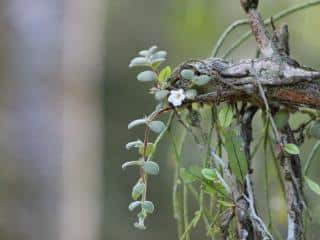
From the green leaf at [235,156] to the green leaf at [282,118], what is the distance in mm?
32

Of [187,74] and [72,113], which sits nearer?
[187,74]

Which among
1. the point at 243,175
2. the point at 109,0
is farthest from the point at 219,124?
the point at 109,0

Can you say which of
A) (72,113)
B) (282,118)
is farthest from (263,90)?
(72,113)

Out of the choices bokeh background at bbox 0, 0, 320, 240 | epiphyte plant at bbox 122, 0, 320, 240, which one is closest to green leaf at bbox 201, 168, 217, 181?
epiphyte plant at bbox 122, 0, 320, 240

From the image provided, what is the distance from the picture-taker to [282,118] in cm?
43

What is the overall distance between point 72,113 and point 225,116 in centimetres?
146

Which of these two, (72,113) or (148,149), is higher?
(72,113)

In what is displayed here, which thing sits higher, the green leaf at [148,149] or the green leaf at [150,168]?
the green leaf at [148,149]

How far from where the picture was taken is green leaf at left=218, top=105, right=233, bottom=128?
0.43 metres

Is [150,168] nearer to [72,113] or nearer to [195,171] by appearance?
[195,171]

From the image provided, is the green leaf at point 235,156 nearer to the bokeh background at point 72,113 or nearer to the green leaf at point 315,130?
the green leaf at point 315,130

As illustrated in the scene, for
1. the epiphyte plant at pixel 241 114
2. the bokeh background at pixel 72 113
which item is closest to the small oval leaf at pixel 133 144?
the epiphyte plant at pixel 241 114

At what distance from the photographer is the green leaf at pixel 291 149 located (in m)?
0.41

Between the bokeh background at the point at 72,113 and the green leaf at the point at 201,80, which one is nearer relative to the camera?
the green leaf at the point at 201,80
